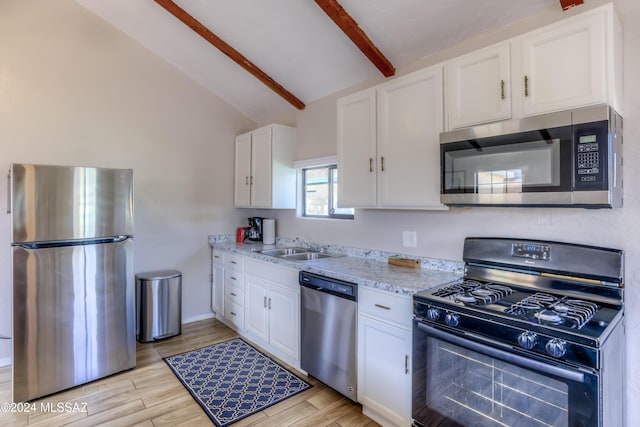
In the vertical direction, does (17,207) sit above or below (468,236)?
above

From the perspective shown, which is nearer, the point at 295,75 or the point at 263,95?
the point at 295,75

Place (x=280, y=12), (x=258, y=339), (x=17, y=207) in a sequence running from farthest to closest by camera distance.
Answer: (x=258, y=339), (x=280, y=12), (x=17, y=207)

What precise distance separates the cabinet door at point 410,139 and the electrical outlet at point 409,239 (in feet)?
1.31

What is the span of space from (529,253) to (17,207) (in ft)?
10.7

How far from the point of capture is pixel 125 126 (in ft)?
11.4

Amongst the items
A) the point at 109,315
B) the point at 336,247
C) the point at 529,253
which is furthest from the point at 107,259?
the point at 529,253

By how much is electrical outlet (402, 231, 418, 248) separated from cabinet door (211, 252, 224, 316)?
2.16 metres

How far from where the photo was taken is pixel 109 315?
8.76 ft

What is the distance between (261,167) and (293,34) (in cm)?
145

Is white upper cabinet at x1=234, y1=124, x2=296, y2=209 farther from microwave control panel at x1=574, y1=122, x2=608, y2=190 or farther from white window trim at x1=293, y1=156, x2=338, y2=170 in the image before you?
microwave control panel at x1=574, y1=122, x2=608, y2=190

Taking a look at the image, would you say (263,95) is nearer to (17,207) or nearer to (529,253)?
(17,207)

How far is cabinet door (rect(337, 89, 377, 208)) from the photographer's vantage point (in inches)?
96.0

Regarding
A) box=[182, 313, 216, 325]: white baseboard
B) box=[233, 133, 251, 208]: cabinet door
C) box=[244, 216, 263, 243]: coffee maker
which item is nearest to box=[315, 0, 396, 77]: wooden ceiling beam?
box=[233, 133, 251, 208]: cabinet door

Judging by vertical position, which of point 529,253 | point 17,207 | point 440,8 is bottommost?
point 529,253
